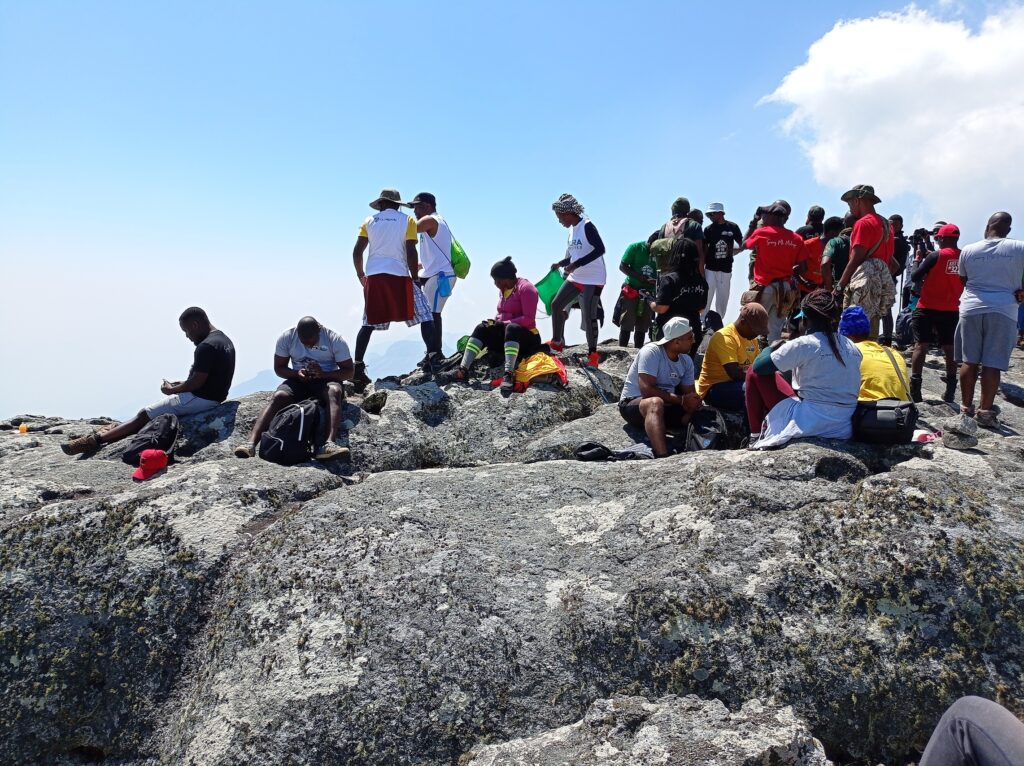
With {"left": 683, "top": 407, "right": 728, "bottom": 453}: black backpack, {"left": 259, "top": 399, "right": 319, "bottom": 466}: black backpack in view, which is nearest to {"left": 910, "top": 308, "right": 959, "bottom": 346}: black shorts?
{"left": 683, "top": 407, "right": 728, "bottom": 453}: black backpack

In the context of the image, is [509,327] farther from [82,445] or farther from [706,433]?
[82,445]

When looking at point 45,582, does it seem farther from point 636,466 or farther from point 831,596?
point 831,596

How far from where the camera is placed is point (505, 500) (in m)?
6.07

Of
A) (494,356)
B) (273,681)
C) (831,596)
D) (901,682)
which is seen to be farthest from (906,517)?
(494,356)

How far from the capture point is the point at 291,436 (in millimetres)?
7871

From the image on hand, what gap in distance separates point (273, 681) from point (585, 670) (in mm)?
2241

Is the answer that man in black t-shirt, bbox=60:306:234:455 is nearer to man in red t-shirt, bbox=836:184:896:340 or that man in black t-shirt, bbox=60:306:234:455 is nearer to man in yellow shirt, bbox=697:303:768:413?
man in yellow shirt, bbox=697:303:768:413

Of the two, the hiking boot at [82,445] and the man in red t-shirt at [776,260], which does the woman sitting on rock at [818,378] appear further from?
the hiking boot at [82,445]

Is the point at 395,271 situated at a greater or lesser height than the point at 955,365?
greater

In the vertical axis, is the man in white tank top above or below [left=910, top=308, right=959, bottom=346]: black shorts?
above

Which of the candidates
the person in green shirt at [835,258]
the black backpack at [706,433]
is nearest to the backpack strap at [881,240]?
the person in green shirt at [835,258]

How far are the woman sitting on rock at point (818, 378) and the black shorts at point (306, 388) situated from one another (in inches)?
230

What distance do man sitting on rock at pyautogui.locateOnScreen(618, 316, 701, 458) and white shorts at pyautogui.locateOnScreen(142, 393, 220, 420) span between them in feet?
20.6

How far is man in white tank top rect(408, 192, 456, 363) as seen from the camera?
1173cm
